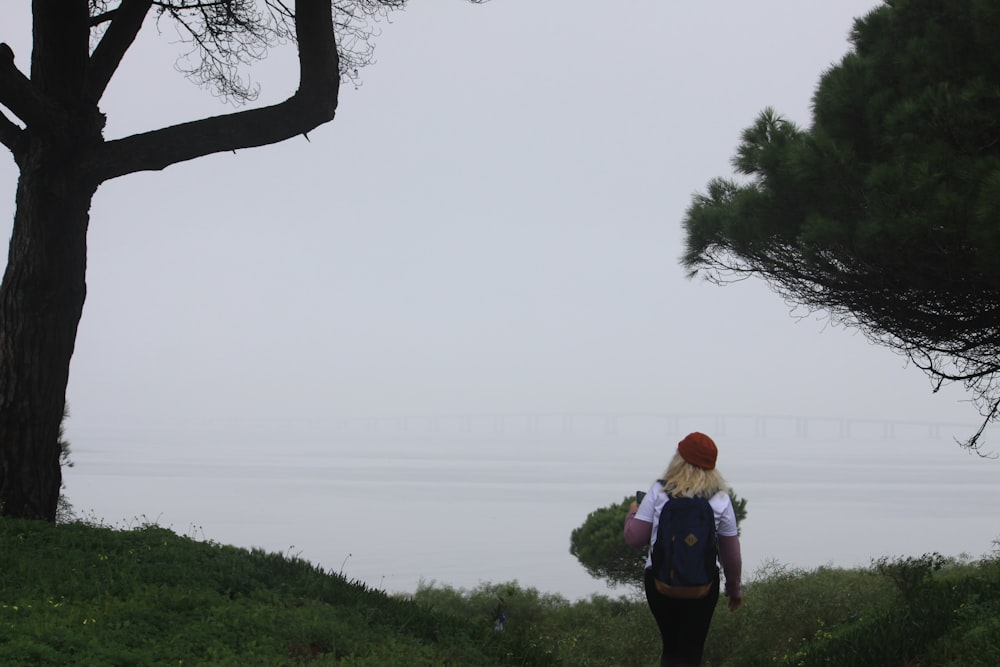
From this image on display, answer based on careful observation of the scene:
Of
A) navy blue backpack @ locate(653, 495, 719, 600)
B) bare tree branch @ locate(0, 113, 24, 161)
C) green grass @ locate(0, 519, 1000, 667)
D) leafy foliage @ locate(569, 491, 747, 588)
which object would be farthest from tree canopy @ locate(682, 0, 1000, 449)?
bare tree branch @ locate(0, 113, 24, 161)

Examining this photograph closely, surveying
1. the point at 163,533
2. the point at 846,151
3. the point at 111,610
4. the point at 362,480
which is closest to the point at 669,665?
the point at 111,610

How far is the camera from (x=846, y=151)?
35.4ft

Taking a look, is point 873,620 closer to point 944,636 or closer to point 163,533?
point 944,636

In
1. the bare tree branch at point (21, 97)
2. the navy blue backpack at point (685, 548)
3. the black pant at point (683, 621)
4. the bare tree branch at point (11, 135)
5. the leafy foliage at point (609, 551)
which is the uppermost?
the bare tree branch at point (21, 97)

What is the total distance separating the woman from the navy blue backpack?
0.07m

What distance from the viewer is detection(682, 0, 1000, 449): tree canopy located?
992 cm

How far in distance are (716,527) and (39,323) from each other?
6894 mm

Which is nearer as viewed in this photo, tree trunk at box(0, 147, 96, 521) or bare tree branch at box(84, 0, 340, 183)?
tree trunk at box(0, 147, 96, 521)

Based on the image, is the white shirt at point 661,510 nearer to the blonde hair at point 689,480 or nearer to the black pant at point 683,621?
the blonde hair at point 689,480

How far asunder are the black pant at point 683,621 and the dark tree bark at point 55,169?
20.8 feet

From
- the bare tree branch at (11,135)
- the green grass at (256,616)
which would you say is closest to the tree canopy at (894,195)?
the green grass at (256,616)

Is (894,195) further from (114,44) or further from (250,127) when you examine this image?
(114,44)

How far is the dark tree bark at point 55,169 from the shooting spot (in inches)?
389

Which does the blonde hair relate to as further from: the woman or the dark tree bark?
the dark tree bark
